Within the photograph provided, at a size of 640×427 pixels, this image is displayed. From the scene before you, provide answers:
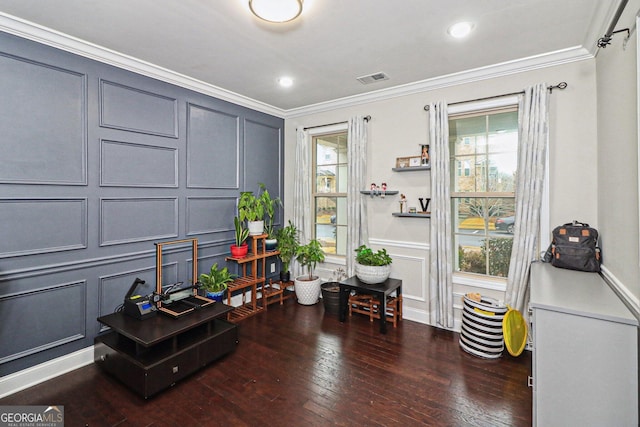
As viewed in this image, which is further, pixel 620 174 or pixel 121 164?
pixel 121 164

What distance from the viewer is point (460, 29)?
7.51 feet

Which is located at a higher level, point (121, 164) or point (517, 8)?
point (517, 8)

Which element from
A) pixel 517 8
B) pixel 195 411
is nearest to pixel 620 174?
pixel 517 8

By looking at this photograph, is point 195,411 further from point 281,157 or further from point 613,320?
point 281,157

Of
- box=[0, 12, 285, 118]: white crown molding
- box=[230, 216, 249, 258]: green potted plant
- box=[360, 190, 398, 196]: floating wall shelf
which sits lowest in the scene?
box=[230, 216, 249, 258]: green potted plant

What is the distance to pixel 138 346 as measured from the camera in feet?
7.45

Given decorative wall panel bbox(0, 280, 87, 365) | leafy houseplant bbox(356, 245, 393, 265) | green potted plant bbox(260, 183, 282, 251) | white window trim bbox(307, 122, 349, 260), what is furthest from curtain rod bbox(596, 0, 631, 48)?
decorative wall panel bbox(0, 280, 87, 365)

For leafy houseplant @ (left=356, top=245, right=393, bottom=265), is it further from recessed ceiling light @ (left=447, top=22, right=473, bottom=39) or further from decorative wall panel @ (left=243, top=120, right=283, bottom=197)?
recessed ceiling light @ (left=447, top=22, right=473, bottom=39)

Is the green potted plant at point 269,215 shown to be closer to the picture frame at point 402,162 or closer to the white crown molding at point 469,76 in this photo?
the white crown molding at point 469,76

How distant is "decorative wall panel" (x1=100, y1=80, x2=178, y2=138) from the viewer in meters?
2.68

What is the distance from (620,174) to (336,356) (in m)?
2.49


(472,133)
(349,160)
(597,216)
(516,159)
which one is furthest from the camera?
(349,160)

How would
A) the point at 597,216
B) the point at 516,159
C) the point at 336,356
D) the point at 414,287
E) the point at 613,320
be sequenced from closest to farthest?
the point at 613,320, the point at 597,216, the point at 336,356, the point at 516,159, the point at 414,287

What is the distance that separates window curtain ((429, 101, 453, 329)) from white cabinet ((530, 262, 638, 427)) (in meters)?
1.57
